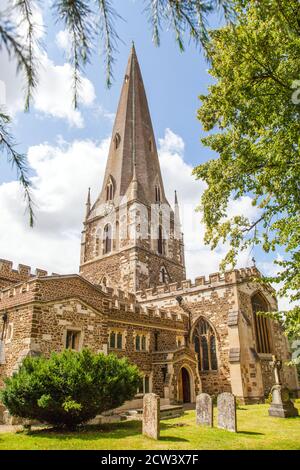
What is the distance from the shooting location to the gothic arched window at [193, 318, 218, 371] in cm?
2044

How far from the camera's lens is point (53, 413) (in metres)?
9.70

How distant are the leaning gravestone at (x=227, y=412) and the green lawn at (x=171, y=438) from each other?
0.29 meters

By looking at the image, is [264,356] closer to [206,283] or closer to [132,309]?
[206,283]

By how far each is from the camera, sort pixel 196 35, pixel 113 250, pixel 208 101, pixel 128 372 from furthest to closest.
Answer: pixel 113 250
pixel 208 101
pixel 128 372
pixel 196 35

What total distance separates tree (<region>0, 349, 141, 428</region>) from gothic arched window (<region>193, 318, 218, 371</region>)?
1105cm

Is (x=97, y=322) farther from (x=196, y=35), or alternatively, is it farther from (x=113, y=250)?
(x=113, y=250)

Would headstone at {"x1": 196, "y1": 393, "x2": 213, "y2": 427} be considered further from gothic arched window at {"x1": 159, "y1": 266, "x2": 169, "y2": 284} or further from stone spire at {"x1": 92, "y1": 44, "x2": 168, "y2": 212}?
stone spire at {"x1": 92, "y1": 44, "x2": 168, "y2": 212}

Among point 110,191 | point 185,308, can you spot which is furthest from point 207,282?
point 110,191

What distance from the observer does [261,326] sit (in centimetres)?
2183

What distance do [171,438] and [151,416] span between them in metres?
0.76

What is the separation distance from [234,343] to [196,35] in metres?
18.3

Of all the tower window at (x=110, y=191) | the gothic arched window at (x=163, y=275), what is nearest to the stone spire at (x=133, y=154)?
the tower window at (x=110, y=191)

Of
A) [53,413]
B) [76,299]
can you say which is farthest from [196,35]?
[76,299]

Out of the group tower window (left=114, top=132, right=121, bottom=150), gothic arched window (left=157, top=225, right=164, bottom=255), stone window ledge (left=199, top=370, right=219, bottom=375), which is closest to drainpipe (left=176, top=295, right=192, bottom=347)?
stone window ledge (left=199, top=370, right=219, bottom=375)
